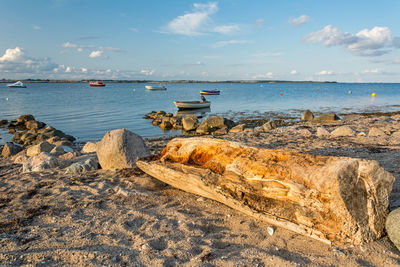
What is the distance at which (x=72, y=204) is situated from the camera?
507cm

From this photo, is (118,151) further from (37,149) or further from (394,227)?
(37,149)

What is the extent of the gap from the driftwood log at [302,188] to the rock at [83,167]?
3597 millimetres

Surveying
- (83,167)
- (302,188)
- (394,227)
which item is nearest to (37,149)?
(83,167)

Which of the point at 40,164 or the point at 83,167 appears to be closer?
the point at 83,167

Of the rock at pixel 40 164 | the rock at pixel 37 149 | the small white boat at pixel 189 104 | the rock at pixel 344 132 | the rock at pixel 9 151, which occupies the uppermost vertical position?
the small white boat at pixel 189 104

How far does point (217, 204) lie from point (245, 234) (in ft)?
3.63

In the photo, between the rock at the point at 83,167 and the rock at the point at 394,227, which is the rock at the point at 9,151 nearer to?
the rock at the point at 83,167

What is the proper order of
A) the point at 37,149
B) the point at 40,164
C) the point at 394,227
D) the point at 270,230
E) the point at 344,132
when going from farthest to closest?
the point at 344,132 < the point at 37,149 < the point at 40,164 < the point at 270,230 < the point at 394,227

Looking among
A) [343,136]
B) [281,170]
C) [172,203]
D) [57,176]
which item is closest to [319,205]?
[281,170]

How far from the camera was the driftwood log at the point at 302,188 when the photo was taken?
11.6 ft

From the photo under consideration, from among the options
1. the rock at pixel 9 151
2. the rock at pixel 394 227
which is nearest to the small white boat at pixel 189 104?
the rock at pixel 9 151

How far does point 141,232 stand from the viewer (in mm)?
4035

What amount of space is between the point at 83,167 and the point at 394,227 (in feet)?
23.4

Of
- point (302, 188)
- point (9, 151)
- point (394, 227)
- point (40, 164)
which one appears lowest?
point (9, 151)
